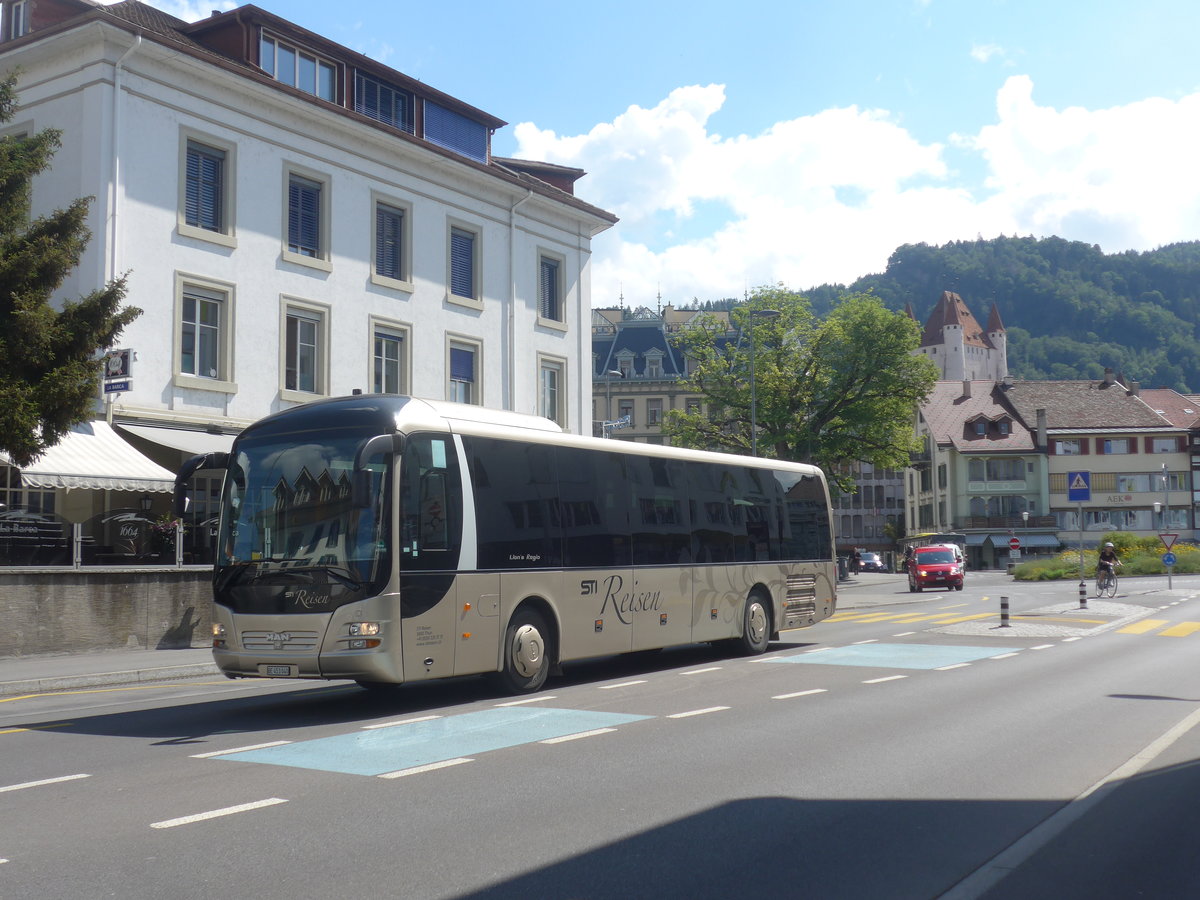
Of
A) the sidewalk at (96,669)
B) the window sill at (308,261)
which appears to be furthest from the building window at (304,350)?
the sidewalk at (96,669)

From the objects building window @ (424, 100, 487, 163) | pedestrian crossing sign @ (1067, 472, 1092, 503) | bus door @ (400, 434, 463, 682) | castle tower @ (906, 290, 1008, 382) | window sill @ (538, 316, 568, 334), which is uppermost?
castle tower @ (906, 290, 1008, 382)

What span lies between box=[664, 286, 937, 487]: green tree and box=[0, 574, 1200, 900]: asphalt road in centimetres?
4178

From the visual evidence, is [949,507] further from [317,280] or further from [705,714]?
[705,714]

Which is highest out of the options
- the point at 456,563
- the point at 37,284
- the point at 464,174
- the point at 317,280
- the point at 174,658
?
the point at 464,174

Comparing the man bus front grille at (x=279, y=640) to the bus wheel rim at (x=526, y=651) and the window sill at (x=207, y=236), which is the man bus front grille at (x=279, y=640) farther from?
the window sill at (x=207, y=236)

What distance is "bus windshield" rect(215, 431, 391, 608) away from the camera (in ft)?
38.7

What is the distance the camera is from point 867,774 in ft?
27.7

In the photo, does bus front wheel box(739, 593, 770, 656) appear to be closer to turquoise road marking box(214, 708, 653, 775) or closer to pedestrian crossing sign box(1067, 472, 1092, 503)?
turquoise road marking box(214, 708, 653, 775)

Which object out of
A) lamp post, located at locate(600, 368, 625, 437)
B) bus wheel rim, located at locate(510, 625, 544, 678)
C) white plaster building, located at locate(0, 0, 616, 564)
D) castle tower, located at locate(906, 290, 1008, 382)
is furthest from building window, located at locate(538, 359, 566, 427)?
castle tower, located at locate(906, 290, 1008, 382)

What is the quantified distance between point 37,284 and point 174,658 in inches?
241

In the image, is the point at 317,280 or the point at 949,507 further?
the point at 949,507

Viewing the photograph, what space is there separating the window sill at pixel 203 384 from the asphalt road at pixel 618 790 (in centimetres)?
1144

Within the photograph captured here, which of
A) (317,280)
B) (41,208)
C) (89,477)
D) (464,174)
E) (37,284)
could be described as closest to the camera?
(37,284)

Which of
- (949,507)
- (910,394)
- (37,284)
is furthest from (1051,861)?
(949,507)
